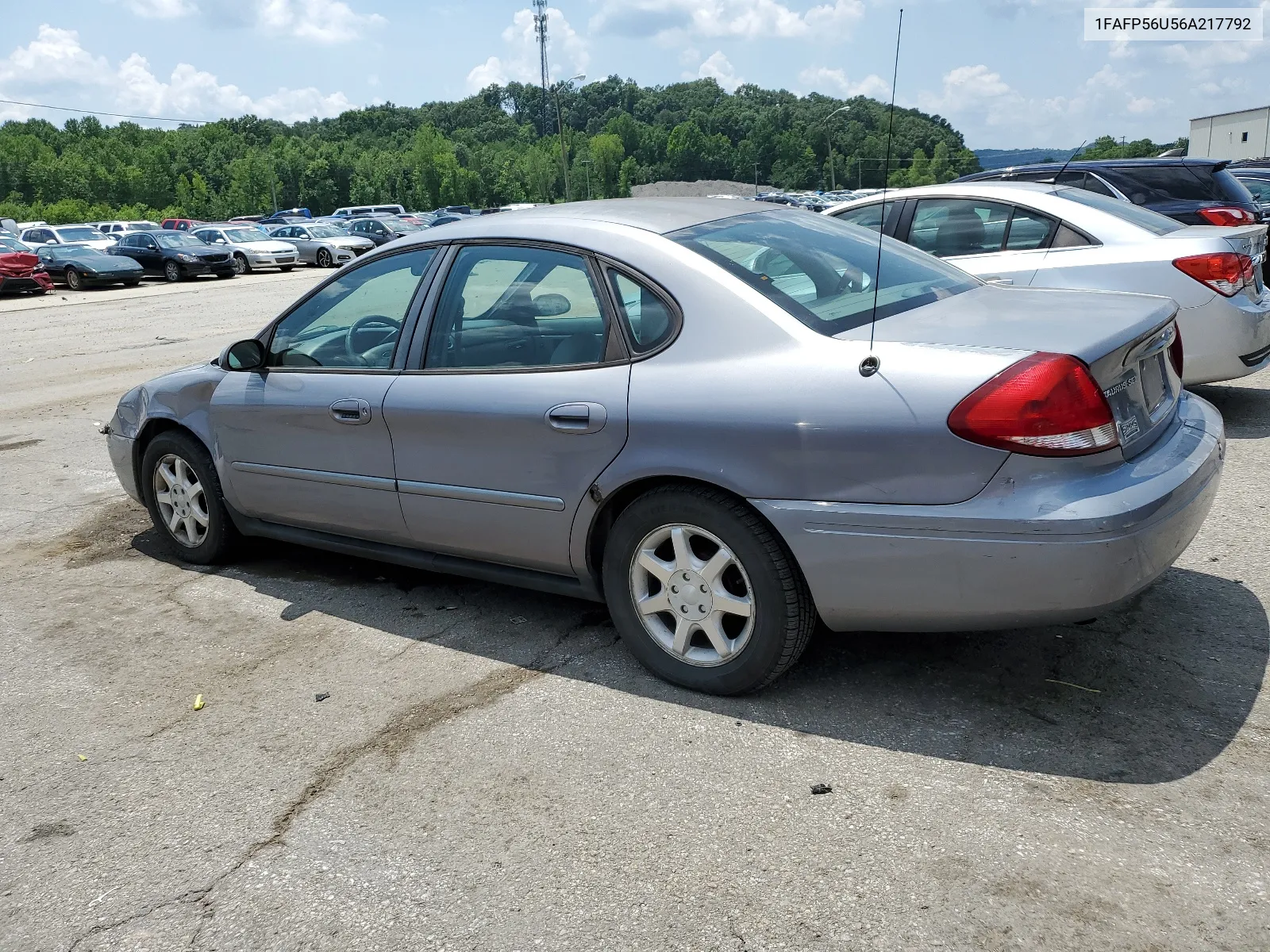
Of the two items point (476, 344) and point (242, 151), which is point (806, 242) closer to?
point (476, 344)

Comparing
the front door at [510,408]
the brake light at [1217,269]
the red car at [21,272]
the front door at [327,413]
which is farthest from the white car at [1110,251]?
the red car at [21,272]

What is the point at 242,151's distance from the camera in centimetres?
13038

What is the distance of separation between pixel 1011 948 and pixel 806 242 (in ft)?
8.35

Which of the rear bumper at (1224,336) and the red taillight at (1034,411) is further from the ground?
the red taillight at (1034,411)

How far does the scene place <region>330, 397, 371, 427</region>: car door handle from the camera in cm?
438

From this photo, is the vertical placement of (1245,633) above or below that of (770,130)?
below

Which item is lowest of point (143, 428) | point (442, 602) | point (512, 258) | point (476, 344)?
point (442, 602)

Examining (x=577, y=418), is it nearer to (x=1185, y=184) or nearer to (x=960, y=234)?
(x=960, y=234)

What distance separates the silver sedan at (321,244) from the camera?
121 ft

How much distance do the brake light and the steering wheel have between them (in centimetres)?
487

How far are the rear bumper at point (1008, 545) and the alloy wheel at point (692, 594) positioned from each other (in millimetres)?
263

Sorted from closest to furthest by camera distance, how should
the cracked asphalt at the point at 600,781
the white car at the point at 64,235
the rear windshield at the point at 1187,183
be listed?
the cracked asphalt at the point at 600,781
the rear windshield at the point at 1187,183
the white car at the point at 64,235

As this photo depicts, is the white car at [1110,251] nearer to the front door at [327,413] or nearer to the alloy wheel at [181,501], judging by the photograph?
the front door at [327,413]

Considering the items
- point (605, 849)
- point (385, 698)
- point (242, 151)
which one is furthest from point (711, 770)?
point (242, 151)
